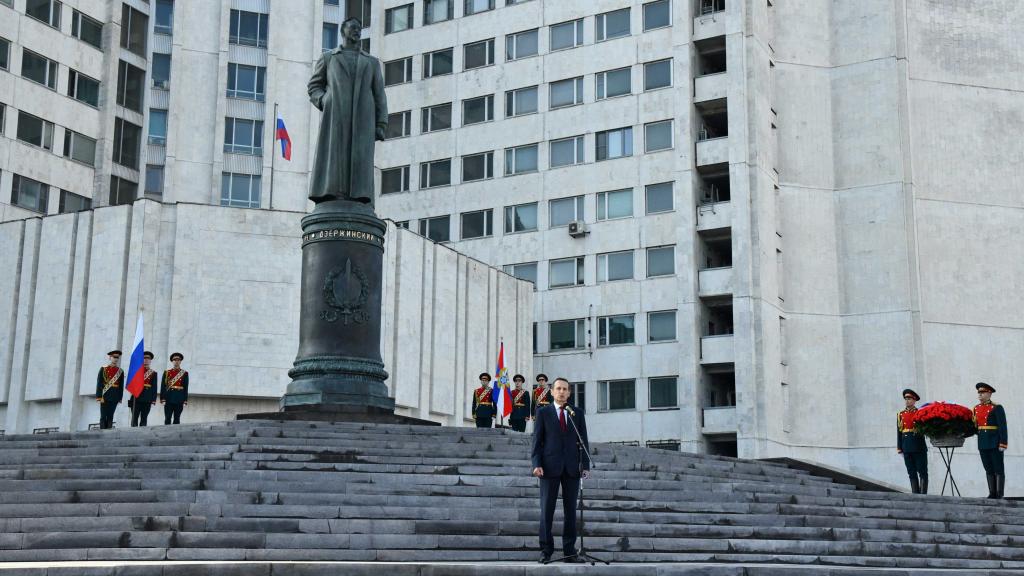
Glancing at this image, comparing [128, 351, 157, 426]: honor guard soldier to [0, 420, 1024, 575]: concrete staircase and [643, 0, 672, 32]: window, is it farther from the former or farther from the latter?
[643, 0, 672, 32]: window

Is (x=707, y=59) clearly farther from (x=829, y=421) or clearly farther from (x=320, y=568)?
(x=320, y=568)

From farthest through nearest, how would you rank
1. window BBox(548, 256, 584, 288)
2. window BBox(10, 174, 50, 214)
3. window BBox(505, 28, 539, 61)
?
1. window BBox(505, 28, 539, 61)
2. window BBox(548, 256, 584, 288)
3. window BBox(10, 174, 50, 214)

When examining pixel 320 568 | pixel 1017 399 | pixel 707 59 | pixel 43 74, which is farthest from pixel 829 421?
pixel 320 568

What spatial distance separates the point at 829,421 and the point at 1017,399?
7525 mm

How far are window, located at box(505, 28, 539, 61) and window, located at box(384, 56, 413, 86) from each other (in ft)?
19.3

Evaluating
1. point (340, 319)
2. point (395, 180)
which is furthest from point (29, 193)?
point (340, 319)

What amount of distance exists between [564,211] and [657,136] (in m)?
5.33

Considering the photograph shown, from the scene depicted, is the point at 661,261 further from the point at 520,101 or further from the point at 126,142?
the point at 126,142

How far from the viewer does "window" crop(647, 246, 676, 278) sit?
5544 centimetres

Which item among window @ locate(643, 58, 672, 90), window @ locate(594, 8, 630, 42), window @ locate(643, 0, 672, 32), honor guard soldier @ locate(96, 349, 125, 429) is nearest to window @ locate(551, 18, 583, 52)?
window @ locate(594, 8, 630, 42)

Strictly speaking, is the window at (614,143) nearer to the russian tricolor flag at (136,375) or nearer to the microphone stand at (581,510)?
the russian tricolor flag at (136,375)

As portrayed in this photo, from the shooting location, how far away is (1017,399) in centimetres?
5306

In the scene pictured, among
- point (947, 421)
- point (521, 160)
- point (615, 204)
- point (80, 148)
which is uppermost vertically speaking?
point (80, 148)

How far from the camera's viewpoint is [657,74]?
57.3m
